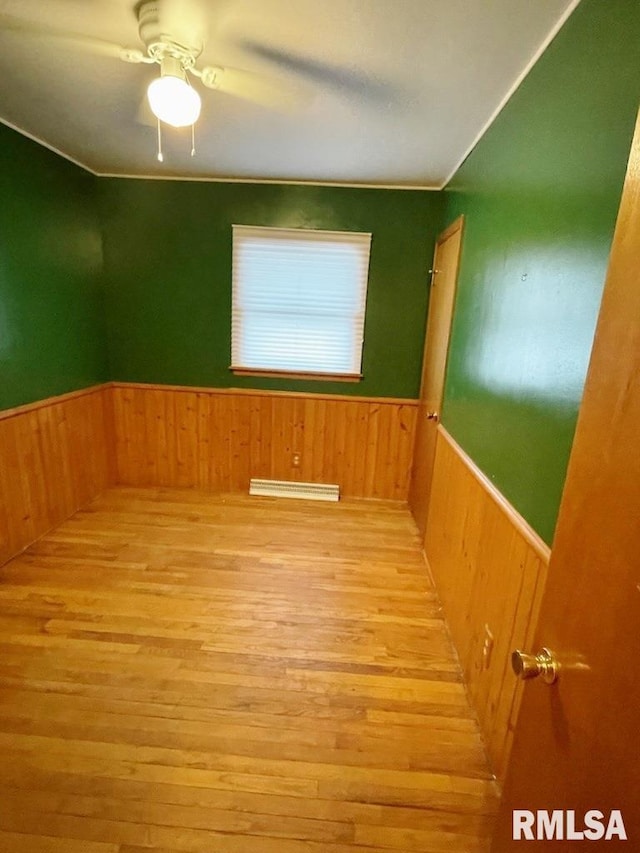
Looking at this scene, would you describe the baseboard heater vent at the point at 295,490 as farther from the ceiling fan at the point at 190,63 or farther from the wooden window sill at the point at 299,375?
the ceiling fan at the point at 190,63

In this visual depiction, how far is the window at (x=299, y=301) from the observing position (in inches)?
129

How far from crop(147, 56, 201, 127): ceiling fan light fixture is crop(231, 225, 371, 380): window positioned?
171 centimetres

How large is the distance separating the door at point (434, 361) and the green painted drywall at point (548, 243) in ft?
1.80

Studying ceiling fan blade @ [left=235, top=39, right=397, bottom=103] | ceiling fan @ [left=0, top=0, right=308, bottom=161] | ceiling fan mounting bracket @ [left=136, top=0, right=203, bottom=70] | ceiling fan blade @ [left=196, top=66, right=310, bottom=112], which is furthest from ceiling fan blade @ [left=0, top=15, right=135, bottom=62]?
ceiling fan blade @ [left=235, top=39, right=397, bottom=103]

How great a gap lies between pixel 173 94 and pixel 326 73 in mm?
640

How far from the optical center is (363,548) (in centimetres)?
287

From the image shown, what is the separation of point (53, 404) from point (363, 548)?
93.2 inches

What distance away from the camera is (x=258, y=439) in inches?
142

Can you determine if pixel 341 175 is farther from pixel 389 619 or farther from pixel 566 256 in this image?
pixel 389 619

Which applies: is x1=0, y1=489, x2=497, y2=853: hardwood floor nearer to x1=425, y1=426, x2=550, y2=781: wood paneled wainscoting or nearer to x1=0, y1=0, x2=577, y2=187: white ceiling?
x1=425, y1=426, x2=550, y2=781: wood paneled wainscoting

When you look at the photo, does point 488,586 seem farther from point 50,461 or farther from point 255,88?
point 50,461

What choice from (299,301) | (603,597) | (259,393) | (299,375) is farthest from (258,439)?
(603,597)

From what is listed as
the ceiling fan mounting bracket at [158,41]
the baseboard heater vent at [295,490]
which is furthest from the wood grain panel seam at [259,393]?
the ceiling fan mounting bracket at [158,41]

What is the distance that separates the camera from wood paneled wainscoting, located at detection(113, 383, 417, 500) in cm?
353
